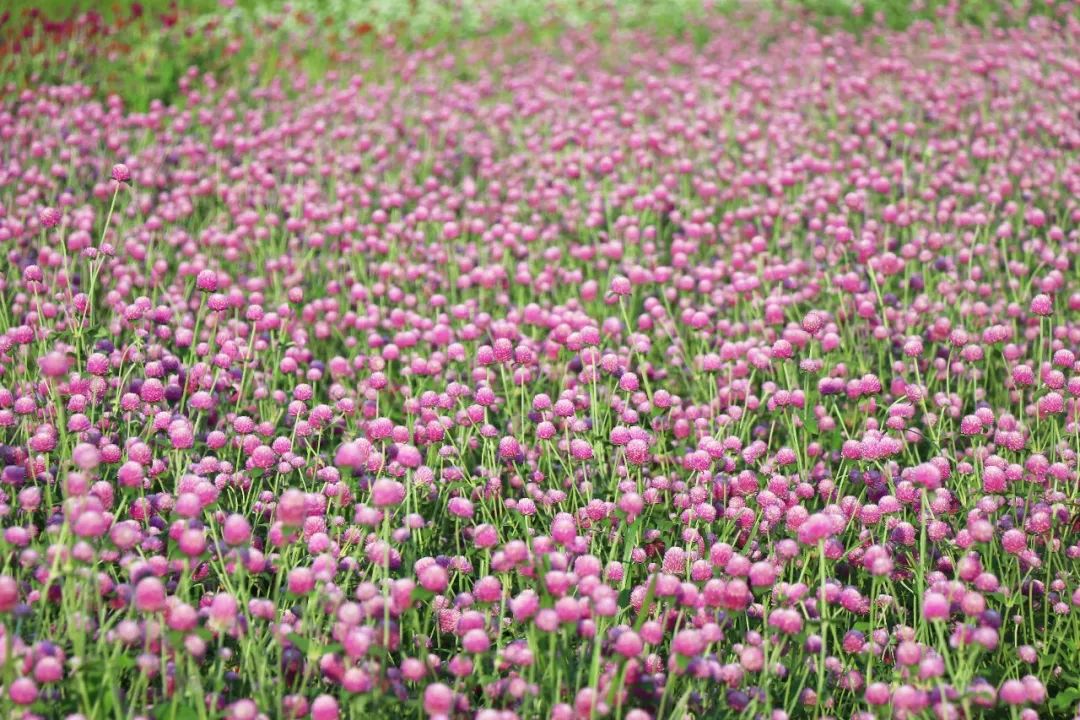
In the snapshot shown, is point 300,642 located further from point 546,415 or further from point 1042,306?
point 1042,306

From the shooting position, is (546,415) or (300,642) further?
(546,415)

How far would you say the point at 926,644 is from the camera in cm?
260

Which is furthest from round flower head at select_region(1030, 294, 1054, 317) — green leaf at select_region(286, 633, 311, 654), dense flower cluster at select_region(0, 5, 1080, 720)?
green leaf at select_region(286, 633, 311, 654)

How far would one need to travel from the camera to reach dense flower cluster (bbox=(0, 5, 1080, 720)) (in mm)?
2246

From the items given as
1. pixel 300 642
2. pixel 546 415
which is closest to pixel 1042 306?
pixel 546 415

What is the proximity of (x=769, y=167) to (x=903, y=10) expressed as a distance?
6.52 m

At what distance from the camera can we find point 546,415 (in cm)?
330

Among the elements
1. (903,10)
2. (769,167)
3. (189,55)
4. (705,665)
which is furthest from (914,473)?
(903,10)

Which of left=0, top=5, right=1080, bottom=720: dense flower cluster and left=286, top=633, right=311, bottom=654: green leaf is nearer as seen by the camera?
left=286, top=633, right=311, bottom=654: green leaf

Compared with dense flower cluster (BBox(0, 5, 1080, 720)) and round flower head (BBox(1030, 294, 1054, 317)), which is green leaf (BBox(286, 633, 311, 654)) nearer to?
dense flower cluster (BBox(0, 5, 1080, 720))

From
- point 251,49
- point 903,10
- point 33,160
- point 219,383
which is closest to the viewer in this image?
point 219,383

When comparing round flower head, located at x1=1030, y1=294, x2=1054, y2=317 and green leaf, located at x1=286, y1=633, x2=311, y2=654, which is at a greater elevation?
round flower head, located at x1=1030, y1=294, x2=1054, y2=317

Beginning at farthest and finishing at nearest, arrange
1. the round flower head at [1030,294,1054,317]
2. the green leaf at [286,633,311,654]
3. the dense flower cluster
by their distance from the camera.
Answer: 1. the round flower head at [1030,294,1054,317]
2. the dense flower cluster
3. the green leaf at [286,633,311,654]

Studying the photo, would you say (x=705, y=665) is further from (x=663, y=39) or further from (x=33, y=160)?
(x=663, y=39)
